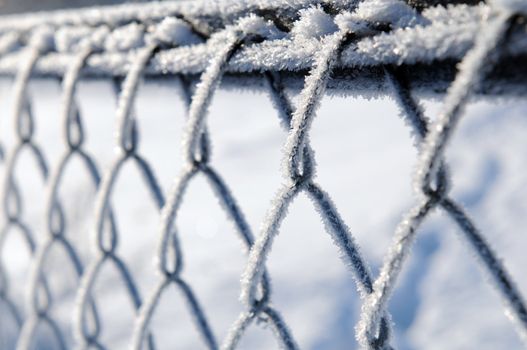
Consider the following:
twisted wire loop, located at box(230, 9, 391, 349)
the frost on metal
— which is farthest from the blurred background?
twisted wire loop, located at box(230, 9, 391, 349)

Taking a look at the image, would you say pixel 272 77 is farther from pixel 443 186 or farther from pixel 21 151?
pixel 21 151

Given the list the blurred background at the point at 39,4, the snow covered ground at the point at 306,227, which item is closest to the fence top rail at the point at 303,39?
the blurred background at the point at 39,4

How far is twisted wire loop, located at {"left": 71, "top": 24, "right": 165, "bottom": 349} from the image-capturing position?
60cm

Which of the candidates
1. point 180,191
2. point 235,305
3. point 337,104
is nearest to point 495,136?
point 337,104

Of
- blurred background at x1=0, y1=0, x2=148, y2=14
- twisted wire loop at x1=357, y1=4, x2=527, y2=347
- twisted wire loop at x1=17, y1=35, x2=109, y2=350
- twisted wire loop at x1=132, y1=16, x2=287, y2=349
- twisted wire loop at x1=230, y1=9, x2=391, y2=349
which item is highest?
blurred background at x1=0, y1=0, x2=148, y2=14

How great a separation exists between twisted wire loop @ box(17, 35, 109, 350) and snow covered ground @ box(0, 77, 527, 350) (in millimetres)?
1076

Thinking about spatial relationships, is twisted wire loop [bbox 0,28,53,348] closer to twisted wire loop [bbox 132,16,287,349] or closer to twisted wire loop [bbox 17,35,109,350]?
twisted wire loop [bbox 17,35,109,350]

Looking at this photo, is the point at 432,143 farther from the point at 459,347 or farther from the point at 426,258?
the point at 426,258

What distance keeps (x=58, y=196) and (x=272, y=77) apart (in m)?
0.51

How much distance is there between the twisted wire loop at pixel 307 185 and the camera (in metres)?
0.41

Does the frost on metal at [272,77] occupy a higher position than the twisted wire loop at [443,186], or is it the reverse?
the frost on metal at [272,77]

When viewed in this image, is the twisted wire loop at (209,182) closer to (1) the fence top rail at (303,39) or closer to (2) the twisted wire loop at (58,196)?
(1) the fence top rail at (303,39)

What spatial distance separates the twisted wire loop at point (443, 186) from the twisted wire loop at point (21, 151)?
513 mm

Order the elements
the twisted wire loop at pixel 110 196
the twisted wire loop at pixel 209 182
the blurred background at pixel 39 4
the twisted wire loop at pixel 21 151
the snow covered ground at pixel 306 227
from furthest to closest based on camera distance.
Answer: the snow covered ground at pixel 306 227 → the blurred background at pixel 39 4 → the twisted wire loop at pixel 21 151 → the twisted wire loop at pixel 110 196 → the twisted wire loop at pixel 209 182
